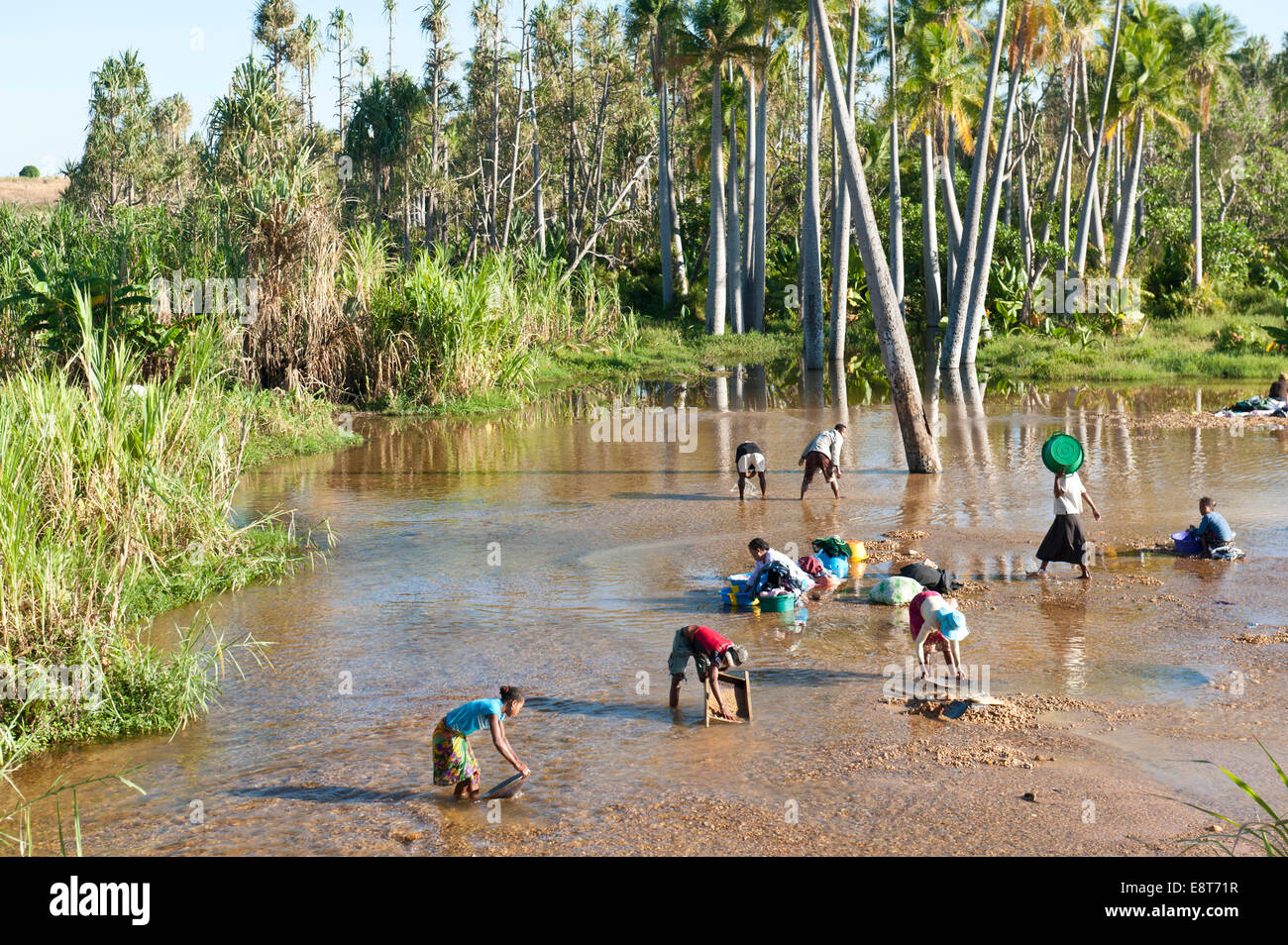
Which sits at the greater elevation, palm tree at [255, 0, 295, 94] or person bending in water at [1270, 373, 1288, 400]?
palm tree at [255, 0, 295, 94]

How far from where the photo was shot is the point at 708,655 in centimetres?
852

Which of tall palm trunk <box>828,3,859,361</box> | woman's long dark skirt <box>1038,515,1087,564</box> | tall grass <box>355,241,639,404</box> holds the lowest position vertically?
woman's long dark skirt <box>1038,515,1087,564</box>

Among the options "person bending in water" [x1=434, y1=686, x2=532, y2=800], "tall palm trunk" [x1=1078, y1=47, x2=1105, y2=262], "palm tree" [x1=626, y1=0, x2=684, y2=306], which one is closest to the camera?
"person bending in water" [x1=434, y1=686, x2=532, y2=800]

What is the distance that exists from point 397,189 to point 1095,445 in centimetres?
3757

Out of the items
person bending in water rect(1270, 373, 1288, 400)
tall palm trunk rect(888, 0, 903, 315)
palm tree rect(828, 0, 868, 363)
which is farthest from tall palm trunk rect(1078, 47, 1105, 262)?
person bending in water rect(1270, 373, 1288, 400)

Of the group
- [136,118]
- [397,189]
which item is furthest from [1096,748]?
[136,118]

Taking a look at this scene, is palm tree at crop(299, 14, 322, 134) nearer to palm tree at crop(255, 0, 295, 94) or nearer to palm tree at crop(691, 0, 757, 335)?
palm tree at crop(255, 0, 295, 94)

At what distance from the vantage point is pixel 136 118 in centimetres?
6150

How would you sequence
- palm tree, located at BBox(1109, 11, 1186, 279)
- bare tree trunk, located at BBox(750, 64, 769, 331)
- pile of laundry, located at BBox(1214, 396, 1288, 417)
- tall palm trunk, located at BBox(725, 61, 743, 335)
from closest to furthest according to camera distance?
pile of laundry, located at BBox(1214, 396, 1288, 417)
palm tree, located at BBox(1109, 11, 1186, 279)
bare tree trunk, located at BBox(750, 64, 769, 331)
tall palm trunk, located at BBox(725, 61, 743, 335)

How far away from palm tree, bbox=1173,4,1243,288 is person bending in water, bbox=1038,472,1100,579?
32.8m

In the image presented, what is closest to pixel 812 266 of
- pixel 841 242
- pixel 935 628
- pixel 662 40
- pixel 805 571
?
pixel 841 242

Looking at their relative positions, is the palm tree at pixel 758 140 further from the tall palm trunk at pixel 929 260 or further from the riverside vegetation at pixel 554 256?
the tall palm trunk at pixel 929 260

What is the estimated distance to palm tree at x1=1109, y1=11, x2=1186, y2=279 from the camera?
3853 centimetres

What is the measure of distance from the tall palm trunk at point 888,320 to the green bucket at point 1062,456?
5421 mm
